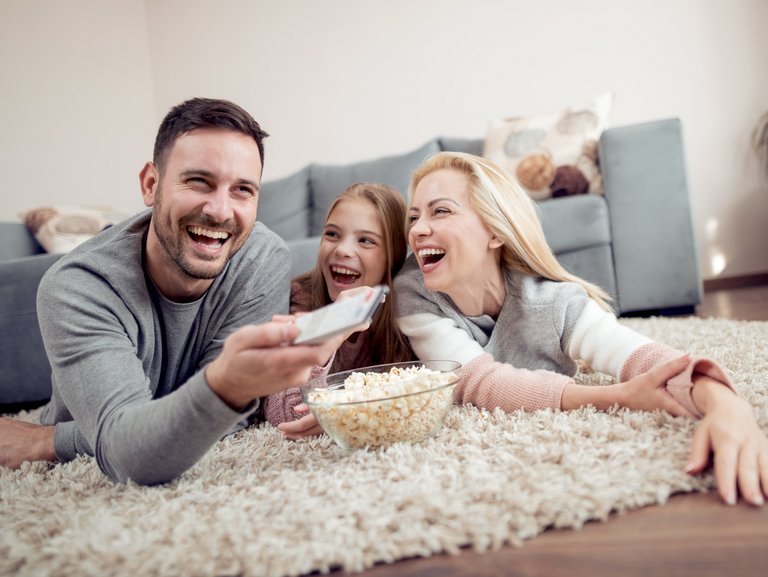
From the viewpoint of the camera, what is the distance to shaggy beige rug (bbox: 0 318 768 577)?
2.15 feet

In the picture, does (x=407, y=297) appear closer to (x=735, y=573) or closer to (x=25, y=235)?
(x=735, y=573)

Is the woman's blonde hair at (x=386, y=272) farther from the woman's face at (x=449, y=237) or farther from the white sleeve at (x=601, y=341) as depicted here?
the white sleeve at (x=601, y=341)

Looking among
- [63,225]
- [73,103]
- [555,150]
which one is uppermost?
[73,103]

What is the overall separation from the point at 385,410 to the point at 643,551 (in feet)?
1.41

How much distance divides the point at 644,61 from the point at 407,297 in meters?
2.56

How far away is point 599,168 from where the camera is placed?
2.59 metres

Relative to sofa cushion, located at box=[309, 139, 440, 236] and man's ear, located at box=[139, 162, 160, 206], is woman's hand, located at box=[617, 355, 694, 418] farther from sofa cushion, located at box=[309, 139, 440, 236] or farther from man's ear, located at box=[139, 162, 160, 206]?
sofa cushion, located at box=[309, 139, 440, 236]

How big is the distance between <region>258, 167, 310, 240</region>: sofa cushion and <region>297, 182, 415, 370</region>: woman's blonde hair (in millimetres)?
1518

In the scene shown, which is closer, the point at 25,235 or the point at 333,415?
the point at 333,415

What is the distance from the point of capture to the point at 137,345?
1.12 m

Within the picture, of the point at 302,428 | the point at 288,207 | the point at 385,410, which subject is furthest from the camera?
the point at 288,207

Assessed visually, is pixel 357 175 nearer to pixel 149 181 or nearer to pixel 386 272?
pixel 386 272

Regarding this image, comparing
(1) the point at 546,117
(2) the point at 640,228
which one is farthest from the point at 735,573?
(1) the point at 546,117

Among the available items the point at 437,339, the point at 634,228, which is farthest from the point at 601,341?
the point at 634,228
